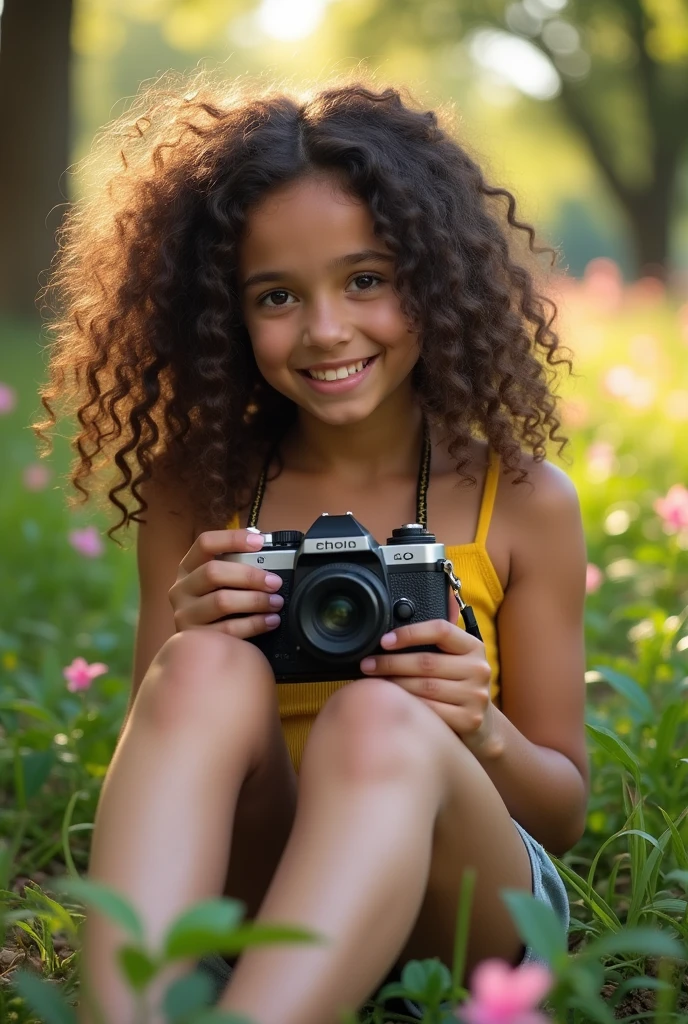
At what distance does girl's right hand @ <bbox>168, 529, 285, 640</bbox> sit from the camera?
1510 mm

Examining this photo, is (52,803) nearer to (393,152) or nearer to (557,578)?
(557,578)

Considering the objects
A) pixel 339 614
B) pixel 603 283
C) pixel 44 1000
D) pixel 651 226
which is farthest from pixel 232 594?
pixel 651 226

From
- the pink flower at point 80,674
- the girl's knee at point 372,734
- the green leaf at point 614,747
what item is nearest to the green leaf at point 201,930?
the girl's knee at point 372,734

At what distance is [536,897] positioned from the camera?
1.43 metres

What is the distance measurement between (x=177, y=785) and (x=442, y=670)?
1.05 feet

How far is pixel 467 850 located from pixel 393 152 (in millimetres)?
928

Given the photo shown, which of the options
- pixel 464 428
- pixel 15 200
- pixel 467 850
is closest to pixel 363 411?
pixel 464 428

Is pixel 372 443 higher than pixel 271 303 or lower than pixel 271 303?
lower

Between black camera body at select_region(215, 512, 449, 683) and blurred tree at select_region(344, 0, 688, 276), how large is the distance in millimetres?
16409

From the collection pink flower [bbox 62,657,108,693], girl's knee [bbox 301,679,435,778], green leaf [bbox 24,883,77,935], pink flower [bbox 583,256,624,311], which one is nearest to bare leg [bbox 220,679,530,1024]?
girl's knee [bbox 301,679,435,778]

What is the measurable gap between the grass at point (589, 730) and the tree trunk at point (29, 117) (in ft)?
13.1

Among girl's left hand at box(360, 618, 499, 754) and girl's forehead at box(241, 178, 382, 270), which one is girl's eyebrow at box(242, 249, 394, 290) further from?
girl's left hand at box(360, 618, 499, 754)

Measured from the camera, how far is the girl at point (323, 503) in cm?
124

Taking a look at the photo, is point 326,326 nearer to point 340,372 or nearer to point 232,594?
point 340,372
